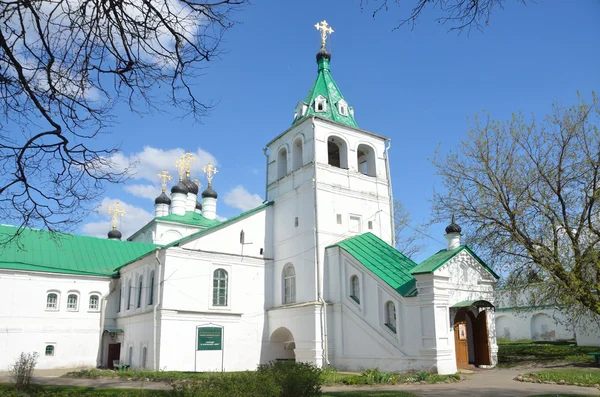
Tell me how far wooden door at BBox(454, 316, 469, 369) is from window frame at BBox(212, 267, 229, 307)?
996 cm

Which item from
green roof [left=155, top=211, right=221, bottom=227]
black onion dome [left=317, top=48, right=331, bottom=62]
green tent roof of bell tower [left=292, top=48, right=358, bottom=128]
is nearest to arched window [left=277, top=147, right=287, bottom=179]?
green tent roof of bell tower [left=292, top=48, right=358, bottom=128]

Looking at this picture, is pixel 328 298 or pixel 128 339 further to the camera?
pixel 128 339

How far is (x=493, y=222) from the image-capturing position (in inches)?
760

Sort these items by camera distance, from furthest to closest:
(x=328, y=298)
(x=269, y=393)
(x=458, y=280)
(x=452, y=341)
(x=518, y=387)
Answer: (x=328, y=298)
(x=458, y=280)
(x=452, y=341)
(x=518, y=387)
(x=269, y=393)

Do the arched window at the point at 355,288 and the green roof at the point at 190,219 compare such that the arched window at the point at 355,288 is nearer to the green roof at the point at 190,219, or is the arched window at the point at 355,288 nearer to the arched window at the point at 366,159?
the arched window at the point at 366,159

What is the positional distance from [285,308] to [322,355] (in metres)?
3.09

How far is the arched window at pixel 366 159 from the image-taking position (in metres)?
25.0

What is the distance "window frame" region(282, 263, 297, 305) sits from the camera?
2275 centimetres

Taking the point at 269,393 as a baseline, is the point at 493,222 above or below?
above

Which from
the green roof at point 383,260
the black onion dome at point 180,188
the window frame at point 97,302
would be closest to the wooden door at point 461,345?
the green roof at point 383,260

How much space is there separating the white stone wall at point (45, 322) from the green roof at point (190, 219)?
1009cm

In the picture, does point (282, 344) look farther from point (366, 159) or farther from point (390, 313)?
point (366, 159)

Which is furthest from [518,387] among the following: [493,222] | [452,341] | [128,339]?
[128,339]

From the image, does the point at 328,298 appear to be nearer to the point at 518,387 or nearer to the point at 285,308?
the point at 285,308
